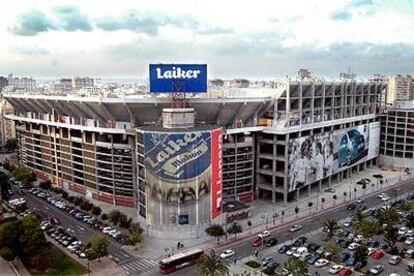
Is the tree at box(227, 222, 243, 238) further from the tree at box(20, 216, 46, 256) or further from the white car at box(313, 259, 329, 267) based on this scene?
the tree at box(20, 216, 46, 256)

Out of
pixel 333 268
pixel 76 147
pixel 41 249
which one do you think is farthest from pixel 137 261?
pixel 76 147

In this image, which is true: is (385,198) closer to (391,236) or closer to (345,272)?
(391,236)

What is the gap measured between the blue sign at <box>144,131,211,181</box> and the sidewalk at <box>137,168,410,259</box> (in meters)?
13.9

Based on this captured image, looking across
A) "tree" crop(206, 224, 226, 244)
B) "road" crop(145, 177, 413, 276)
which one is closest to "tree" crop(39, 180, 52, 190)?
"tree" crop(206, 224, 226, 244)

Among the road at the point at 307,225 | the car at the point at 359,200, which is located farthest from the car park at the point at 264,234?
the car at the point at 359,200

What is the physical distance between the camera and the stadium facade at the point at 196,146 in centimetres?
9431

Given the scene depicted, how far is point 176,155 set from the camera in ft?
304

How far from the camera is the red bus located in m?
77.8

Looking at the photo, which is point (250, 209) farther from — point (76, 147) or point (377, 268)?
point (76, 147)

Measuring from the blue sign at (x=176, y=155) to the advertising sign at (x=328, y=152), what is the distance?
3384cm

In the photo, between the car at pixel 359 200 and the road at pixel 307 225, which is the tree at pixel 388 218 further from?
the car at pixel 359 200

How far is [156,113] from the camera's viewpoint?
109812 millimetres

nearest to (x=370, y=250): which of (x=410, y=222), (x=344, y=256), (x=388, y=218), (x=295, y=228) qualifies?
(x=344, y=256)

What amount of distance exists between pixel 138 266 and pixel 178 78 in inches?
1652
